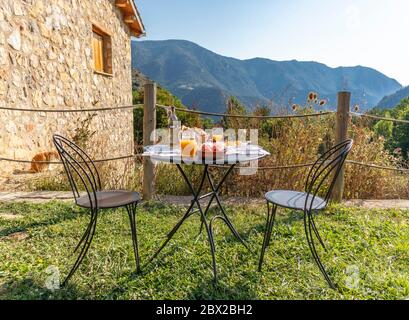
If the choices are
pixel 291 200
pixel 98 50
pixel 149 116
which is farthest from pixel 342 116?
pixel 98 50

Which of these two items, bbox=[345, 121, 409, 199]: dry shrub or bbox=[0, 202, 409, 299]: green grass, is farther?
bbox=[345, 121, 409, 199]: dry shrub

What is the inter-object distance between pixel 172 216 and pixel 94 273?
1170 millimetres

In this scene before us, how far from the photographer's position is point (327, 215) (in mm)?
3172

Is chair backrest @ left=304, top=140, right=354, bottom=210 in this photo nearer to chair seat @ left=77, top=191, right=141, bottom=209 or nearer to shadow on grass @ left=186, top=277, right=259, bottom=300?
shadow on grass @ left=186, top=277, right=259, bottom=300

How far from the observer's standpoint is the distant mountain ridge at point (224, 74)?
42584 millimetres

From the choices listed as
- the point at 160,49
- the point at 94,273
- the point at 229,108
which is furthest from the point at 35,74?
the point at 160,49

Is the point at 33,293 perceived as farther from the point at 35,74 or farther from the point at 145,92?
the point at 35,74

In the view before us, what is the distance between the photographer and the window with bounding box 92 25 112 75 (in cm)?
698

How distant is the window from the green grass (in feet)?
16.2

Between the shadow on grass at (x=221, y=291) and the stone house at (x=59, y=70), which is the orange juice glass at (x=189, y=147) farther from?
the stone house at (x=59, y=70)

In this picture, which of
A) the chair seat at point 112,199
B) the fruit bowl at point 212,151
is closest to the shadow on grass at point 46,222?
the chair seat at point 112,199

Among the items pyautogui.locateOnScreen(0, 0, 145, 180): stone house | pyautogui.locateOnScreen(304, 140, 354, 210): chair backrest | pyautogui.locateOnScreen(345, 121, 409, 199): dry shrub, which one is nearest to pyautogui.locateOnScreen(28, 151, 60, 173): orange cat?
pyautogui.locateOnScreen(0, 0, 145, 180): stone house

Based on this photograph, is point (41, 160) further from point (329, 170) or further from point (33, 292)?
point (329, 170)
